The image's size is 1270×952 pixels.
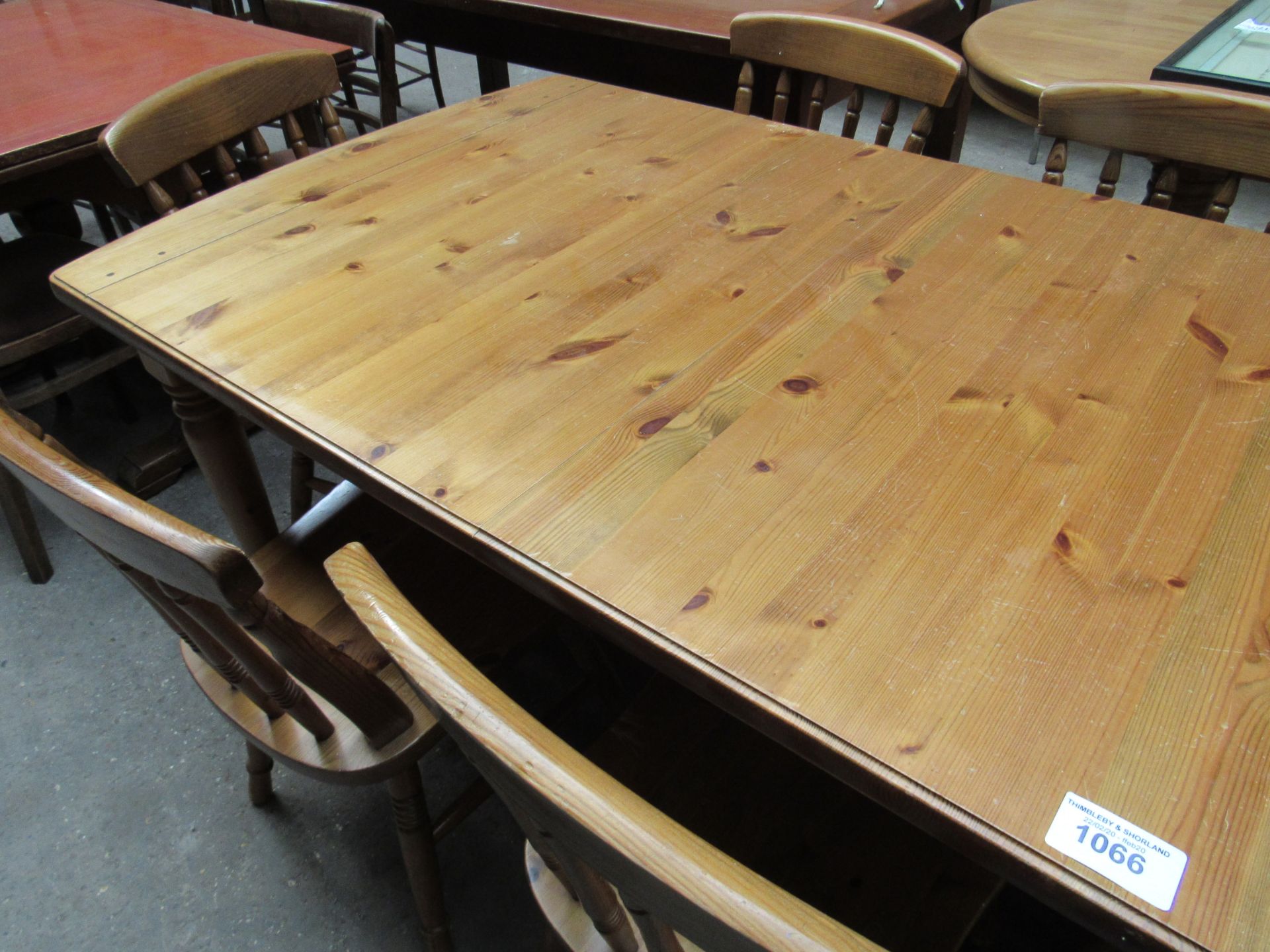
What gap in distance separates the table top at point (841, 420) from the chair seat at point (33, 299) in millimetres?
662

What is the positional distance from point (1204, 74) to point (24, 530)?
92.4 inches

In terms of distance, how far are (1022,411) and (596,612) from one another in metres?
0.45

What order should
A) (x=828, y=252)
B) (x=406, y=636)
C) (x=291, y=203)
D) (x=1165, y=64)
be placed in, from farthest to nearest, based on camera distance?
(x=1165, y=64) < (x=291, y=203) < (x=828, y=252) < (x=406, y=636)

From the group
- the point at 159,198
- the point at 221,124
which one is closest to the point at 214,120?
the point at 221,124

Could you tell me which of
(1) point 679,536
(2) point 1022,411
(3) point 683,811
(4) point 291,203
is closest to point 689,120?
(4) point 291,203

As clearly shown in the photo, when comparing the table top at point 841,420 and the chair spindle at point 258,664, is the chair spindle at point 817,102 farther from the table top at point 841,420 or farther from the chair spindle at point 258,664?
the chair spindle at point 258,664

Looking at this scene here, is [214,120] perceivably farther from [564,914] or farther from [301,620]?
[564,914]

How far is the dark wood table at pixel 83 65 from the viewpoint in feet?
5.12

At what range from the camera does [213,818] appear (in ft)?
4.44

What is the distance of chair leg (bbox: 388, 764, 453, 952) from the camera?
1.00 metres

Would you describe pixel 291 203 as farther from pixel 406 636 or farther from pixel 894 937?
pixel 894 937

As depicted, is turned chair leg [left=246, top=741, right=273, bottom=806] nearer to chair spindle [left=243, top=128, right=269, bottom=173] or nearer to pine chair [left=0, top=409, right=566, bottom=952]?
pine chair [left=0, top=409, right=566, bottom=952]

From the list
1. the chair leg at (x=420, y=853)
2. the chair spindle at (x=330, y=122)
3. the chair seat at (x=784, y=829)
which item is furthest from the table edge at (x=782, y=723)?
the chair spindle at (x=330, y=122)

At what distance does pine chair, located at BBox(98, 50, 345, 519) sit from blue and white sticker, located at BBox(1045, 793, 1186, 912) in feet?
4.07
